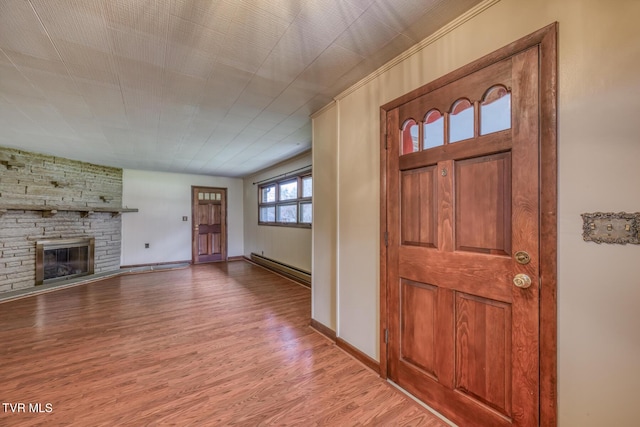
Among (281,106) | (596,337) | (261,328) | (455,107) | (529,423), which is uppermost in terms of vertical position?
(281,106)

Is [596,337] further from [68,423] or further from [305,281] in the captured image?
[305,281]

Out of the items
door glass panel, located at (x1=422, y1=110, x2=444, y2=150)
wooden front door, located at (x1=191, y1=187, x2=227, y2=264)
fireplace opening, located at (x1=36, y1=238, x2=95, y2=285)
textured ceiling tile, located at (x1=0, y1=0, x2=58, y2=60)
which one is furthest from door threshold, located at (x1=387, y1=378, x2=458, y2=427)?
wooden front door, located at (x1=191, y1=187, x2=227, y2=264)

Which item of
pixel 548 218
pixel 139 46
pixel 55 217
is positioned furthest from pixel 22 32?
pixel 55 217

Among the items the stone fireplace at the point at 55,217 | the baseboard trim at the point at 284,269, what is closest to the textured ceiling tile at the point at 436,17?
the baseboard trim at the point at 284,269

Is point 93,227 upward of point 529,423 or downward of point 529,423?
upward

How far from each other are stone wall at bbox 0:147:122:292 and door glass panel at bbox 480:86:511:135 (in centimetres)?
627

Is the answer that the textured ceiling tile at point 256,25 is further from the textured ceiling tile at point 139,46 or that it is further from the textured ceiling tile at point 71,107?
the textured ceiling tile at point 71,107

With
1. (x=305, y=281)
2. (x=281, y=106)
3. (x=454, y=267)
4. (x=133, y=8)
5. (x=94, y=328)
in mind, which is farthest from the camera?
(x=305, y=281)

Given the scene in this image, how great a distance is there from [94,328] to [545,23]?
454 cm

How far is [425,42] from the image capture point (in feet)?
5.70

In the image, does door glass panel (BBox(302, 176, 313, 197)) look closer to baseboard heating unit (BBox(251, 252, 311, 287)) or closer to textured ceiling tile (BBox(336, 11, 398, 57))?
baseboard heating unit (BBox(251, 252, 311, 287))

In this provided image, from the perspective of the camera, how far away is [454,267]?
159cm

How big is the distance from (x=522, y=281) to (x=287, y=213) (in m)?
4.68

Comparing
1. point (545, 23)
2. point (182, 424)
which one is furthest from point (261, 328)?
point (545, 23)
